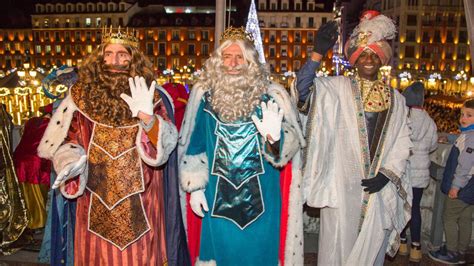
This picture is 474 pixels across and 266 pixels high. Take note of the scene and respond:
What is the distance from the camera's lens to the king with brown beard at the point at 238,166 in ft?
11.2

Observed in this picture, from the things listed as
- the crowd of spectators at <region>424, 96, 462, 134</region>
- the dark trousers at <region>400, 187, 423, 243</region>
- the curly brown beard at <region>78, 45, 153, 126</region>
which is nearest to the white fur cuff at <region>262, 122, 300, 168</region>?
the curly brown beard at <region>78, 45, 153, 126</region>

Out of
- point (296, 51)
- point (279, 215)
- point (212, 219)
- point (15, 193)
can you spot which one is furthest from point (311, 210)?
point (296, 51)

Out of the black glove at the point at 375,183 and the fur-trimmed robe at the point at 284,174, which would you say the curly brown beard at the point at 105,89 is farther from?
the black glove at the point at 375,183

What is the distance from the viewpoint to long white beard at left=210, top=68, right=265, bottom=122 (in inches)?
134

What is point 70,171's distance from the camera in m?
2.91

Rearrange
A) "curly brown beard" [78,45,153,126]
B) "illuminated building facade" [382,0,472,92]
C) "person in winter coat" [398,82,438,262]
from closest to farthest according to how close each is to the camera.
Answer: "curly brown beard" [78,45,153,126] < "person in winter coat" [398,82,438,262] < "illuminated building facade" [382,0,472,92]

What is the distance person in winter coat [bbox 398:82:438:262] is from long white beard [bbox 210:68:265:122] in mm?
2077

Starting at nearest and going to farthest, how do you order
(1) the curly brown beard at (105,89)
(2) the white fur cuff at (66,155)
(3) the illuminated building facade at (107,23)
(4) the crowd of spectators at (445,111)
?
(2) the white fur cuff at (66,155)
(1) the curly brown beard at (105,89)
(4) the crowd of spectators at (445,111)
(3) the illuminated building facade at (107,23)

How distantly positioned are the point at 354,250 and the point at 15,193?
3647mm

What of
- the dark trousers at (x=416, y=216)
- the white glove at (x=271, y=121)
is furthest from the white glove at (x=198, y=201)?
the dark trousers at (x=416, y=216)

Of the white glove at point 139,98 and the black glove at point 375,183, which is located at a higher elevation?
the white glove at point 139,98

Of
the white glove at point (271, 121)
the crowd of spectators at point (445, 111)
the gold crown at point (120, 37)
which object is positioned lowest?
the crowd of spectators at point (445, 111)

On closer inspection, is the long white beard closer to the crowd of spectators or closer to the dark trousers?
the dark trousers

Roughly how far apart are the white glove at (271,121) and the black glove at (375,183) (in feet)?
2.65
